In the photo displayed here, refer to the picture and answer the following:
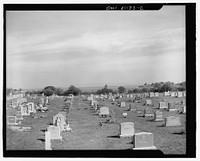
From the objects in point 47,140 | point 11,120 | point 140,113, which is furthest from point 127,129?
point 11,120

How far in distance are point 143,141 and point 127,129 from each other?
0.38 meters

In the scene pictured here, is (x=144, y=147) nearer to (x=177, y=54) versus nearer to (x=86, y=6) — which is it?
(x=177, y=54)

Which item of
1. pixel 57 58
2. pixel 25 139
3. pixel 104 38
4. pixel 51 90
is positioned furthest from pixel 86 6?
pixel 25 139

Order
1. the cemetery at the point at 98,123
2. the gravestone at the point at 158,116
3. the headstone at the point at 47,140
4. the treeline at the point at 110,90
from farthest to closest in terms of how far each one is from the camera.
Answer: the gravestone at the point at 158,116, the treeline at the point at 110,90, the cemetery at the point at 98,123, the headstone at the point at 47,140

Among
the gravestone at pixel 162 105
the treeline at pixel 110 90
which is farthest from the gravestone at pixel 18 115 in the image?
the gravestone at pixel 162 105

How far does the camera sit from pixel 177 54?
258 inches

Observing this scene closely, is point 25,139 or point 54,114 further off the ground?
point 54,114

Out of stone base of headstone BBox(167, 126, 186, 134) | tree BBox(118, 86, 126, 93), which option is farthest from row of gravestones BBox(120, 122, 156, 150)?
tree BBox(118, 86, 126, 93)

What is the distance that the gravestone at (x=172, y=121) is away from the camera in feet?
21.6

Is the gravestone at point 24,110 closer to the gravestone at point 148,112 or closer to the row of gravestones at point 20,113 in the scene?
the row of gravestones at point 20,113

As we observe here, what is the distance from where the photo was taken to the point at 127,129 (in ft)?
21.7

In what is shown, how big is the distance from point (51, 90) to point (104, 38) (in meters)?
1.41

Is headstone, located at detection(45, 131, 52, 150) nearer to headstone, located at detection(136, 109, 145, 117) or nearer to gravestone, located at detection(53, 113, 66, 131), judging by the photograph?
gravestone, located at detection(53, 113, 66, 131)

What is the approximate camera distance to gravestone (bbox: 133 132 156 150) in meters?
6.43
